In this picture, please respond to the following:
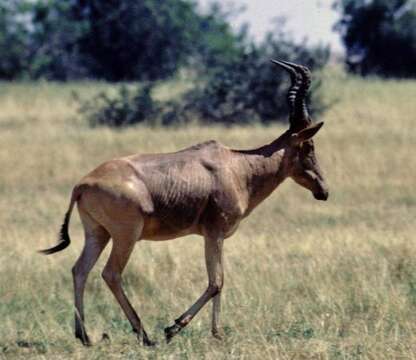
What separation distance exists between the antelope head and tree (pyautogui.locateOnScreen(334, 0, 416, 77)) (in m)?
52.5

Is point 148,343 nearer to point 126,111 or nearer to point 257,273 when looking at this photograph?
point 257,273

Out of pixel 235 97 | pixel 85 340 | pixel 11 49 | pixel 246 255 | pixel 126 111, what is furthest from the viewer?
pixel 11 49

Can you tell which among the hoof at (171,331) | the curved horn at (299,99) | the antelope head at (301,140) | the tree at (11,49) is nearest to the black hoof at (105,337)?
the hoof at (171,331)

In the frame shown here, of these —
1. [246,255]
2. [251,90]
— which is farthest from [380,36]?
[246,255]

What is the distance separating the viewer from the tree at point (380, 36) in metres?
63.4

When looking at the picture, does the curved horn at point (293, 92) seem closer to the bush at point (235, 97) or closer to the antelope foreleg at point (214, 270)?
the antelope foreleg at point (214, 270)

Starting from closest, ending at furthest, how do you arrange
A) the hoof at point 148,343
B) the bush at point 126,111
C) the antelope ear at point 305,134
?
the hoof at point 148,343 → the antelope ear at point 305,134 → the bush at point 126,111

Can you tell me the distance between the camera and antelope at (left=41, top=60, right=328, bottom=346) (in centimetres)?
927

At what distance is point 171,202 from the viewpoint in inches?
376

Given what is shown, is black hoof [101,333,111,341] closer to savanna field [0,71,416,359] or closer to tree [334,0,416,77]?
savanna field [0,71,416,359]

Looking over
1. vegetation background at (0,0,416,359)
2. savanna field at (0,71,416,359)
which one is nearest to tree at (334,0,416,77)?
vegetation background at (0,0,416,359)

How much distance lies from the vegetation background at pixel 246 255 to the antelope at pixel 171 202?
441mm

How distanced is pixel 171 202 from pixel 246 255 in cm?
346

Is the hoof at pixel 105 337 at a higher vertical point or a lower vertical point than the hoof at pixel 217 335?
lower
